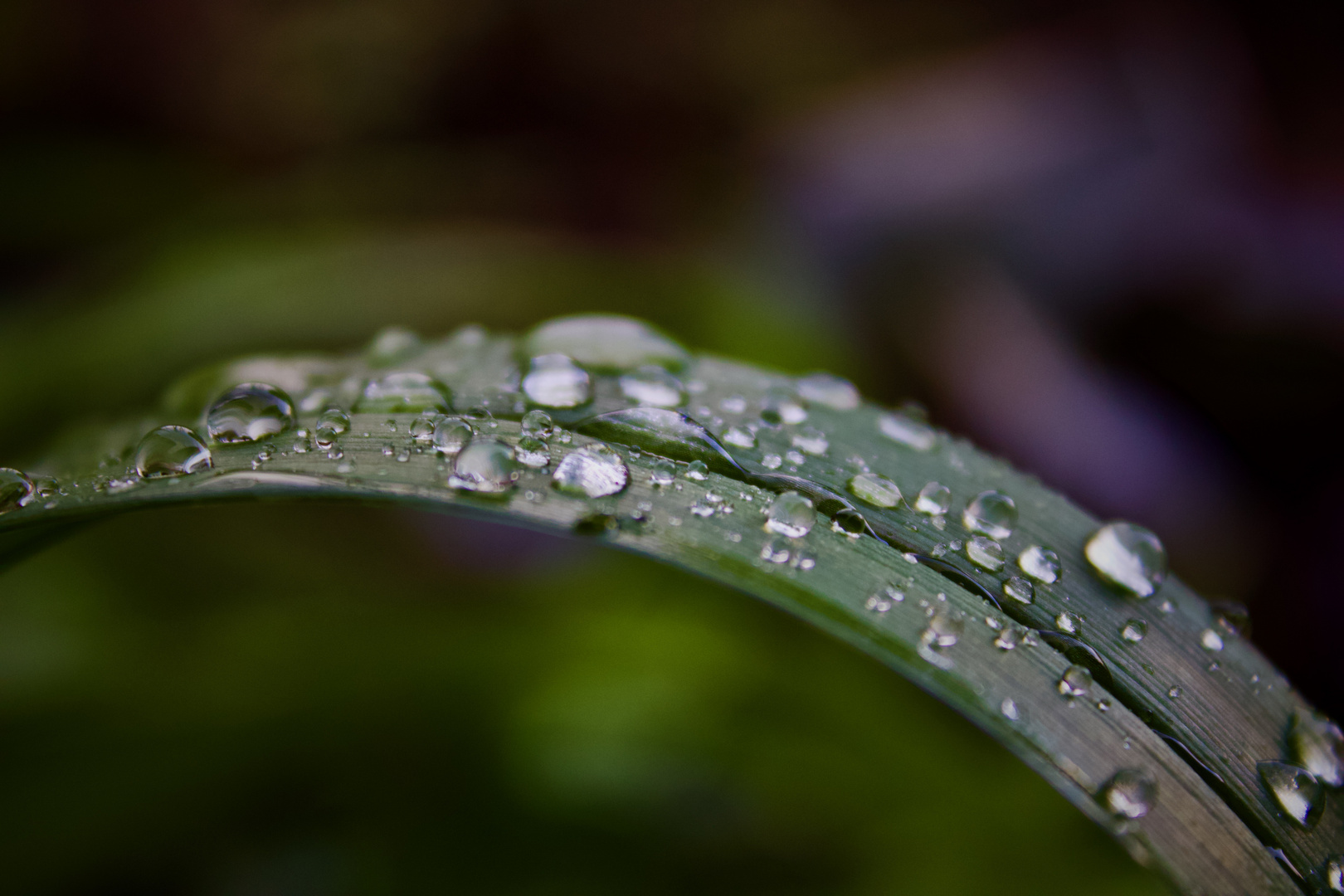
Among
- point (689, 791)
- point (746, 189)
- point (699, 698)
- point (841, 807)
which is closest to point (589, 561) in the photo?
point (699, 698)

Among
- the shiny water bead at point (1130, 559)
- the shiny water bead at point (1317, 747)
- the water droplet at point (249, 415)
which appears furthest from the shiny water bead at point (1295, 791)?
the water droplet at point (249, 415)

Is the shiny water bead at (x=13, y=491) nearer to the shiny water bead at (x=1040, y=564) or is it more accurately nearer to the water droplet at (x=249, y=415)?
the water droplet at (x=249, y=415)

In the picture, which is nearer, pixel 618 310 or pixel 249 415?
pixel 249 415

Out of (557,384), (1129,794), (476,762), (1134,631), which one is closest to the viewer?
(1129,794)

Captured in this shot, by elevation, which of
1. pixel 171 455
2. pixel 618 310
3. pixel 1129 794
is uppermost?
pixel 618 310

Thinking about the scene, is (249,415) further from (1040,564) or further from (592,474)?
(1040,564)

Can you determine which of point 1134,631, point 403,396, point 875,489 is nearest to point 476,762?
point 403,396

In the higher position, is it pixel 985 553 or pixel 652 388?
pixel 652 388
